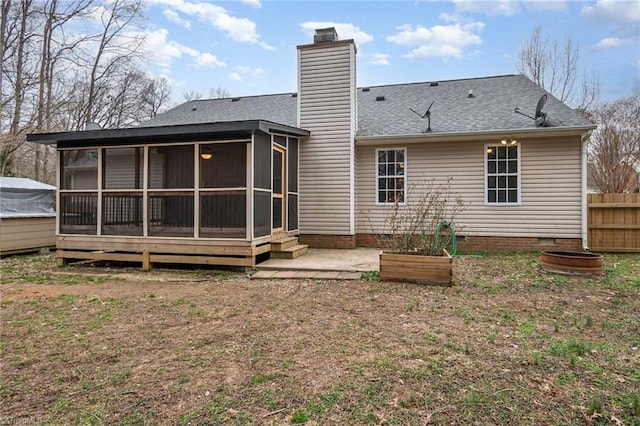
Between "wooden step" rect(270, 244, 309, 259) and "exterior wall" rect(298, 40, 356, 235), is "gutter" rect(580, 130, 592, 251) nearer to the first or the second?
"exterior wall" rect(298, 40, 356, 235)

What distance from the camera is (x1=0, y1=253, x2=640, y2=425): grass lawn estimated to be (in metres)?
2.18

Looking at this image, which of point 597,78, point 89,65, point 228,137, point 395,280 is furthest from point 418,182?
point 89,65

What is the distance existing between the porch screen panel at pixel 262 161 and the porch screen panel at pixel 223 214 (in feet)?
1.52

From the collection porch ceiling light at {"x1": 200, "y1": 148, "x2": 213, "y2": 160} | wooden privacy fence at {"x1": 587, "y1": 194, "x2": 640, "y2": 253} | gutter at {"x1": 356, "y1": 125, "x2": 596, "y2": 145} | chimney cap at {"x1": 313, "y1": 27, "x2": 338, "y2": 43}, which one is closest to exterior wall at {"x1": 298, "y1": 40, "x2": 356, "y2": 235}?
chimney cap at {"x1": 313, "y1": 27, "x2": 338, "y2": 43}

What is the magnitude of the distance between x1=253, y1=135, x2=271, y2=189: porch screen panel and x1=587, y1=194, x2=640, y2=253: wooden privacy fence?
25.3 ft

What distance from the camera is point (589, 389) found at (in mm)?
2395

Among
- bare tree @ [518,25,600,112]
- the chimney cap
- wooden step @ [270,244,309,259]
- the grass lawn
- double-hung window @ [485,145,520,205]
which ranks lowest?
the grass lawn

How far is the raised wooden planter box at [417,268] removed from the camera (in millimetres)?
5238

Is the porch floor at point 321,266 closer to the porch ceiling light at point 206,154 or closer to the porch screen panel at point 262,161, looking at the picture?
the porch screen panel at point 262,161

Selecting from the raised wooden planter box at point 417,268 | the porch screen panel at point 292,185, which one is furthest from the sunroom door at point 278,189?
the raised wooden planter box at point 417,268

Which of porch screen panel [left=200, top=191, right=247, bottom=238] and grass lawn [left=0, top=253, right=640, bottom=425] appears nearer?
grass lawn [left=0, top=253, right=640, bottom=425]

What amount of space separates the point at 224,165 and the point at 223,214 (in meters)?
1.11

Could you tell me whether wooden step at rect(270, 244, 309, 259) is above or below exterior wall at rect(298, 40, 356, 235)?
below

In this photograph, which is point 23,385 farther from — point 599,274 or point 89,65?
point 89,65
